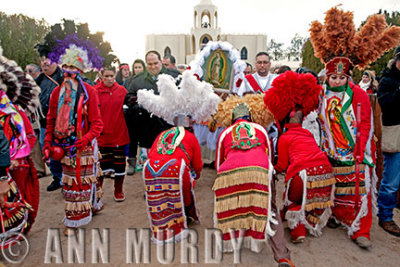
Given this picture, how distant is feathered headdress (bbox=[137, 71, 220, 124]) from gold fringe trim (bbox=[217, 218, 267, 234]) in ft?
4.18

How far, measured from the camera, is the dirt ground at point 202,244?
2973 mm

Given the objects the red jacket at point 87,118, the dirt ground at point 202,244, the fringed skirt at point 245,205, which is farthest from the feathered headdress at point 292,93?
the red jacket at point 87,118

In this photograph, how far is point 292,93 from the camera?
3.14 m

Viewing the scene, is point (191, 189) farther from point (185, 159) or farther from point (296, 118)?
point (296, 118)

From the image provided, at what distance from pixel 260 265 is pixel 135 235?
1.52 meters

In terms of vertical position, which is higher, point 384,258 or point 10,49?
point 10,49

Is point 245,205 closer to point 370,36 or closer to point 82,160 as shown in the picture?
point 82,160

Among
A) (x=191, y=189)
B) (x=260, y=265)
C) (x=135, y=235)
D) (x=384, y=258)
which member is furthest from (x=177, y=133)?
(x=384, y=258)

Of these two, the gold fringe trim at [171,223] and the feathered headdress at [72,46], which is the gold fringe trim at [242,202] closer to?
the gold fringe trim at [171,223]

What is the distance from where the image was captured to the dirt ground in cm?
297

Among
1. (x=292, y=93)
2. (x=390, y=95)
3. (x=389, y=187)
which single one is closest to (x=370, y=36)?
(x=390, y=95)

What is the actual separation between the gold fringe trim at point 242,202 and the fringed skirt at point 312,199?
1.91 feet

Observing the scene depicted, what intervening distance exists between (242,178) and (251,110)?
3.12 ft

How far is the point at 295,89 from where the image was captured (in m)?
3.14
